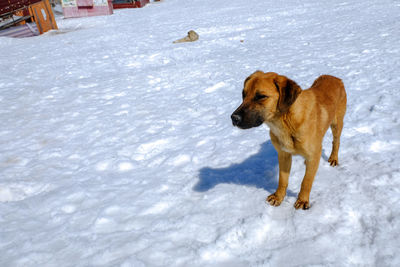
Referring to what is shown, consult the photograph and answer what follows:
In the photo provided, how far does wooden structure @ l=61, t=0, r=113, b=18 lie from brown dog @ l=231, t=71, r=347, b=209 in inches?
1192

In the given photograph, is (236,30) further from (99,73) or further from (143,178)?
(143,178)

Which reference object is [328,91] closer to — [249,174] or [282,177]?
[282,177]

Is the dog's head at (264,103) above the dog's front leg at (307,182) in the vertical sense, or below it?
above

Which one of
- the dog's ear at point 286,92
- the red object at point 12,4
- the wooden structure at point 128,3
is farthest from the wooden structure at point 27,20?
the dog's ear at point 286,92

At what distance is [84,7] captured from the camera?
91.1 feet

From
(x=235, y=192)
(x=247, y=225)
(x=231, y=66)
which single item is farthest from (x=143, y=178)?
(x=231, y=66)

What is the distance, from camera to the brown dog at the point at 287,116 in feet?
8.91

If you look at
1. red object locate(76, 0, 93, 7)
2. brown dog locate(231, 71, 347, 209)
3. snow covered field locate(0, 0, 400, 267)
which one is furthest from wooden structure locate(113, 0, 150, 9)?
brown dog locate(231, 71, 347, 209)

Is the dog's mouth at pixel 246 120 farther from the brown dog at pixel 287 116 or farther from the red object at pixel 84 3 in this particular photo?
the red object at pixel 84 3

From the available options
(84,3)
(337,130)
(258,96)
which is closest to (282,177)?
(258,96)

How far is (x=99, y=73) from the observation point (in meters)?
10.4

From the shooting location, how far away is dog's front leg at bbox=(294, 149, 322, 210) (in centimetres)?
299

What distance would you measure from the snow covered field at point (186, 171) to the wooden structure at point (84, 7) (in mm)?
20770

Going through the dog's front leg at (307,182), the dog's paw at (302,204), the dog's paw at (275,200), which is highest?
the dog's front leg at (307,182)
